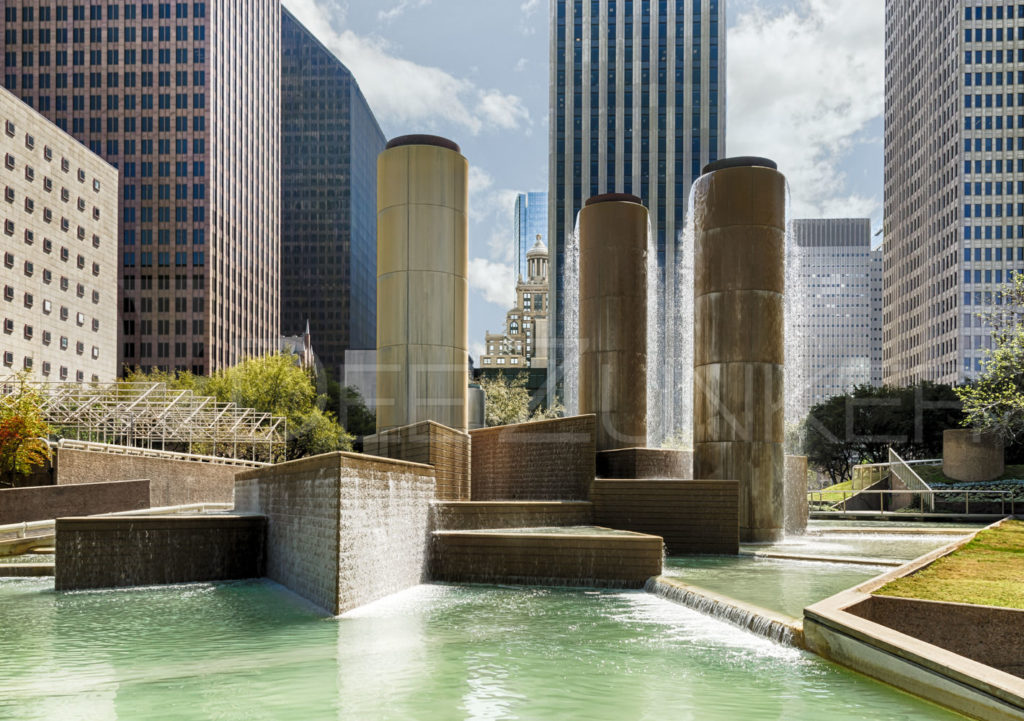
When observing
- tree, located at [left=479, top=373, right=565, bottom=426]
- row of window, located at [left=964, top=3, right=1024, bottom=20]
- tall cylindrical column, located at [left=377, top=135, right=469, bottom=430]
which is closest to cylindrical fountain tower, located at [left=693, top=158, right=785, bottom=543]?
tall cylindrical column, located at [left=377, top=135, right=469, bottom=430]

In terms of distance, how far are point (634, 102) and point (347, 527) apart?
341ft

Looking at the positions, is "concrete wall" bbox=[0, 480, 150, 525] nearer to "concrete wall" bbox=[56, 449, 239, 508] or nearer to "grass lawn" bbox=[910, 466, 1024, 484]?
"concrete wall" bbox=[56, 449, 239, 508]

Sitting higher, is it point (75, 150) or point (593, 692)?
point (75, 150)

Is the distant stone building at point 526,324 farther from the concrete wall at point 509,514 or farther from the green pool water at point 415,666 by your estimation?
the green pool water at point 415,666

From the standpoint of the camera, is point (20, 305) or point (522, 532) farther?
point (20, 305)

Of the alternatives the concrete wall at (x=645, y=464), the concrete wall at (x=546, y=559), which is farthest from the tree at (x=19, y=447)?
the concrete wall at (x=546, y=559)

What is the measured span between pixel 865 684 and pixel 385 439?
1162cm

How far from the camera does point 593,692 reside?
6.69 m

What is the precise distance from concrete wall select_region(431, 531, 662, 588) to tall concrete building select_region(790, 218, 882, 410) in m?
179

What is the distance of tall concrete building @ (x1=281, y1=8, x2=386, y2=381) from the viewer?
508 ft

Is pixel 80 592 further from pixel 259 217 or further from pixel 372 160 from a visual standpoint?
pixel 372 160

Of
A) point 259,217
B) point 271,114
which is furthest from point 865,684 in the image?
point 271,114

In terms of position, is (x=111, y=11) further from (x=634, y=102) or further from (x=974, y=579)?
(x=974, y=579)

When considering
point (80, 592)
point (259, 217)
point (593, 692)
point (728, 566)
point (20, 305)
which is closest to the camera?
point (593, 692)
